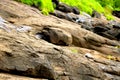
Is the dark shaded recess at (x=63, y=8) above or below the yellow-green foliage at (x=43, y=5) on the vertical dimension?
below

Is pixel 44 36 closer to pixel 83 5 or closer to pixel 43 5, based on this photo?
pixel 43 5

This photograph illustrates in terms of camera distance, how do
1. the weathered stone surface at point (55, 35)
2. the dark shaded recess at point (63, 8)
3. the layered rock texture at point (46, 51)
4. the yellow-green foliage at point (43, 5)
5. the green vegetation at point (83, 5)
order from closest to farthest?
the layered rock texture at point (46, 51)
the weathered stone surface at point (55, 35)
the yellow-green foliage at point (43, 5)
the green vegetation at point (83, 5)
the dark shaded recess at point (63, 8)

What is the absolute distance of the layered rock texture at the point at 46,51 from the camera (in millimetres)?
9195

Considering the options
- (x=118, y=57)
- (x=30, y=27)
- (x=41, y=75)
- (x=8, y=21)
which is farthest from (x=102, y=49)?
(x=41, y=75)

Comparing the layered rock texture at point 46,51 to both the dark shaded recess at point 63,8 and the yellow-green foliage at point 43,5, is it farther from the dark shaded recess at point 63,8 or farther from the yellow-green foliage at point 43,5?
the dark shaded recess at point 63,8

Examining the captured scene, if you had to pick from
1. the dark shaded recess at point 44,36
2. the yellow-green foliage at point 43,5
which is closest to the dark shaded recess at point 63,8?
the yellow-green foliage at point 43,5

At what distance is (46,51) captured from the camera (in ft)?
33.9

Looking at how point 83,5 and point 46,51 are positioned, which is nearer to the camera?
point 46,51

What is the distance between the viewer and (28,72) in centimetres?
924

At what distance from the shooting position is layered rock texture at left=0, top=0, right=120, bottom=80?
9.20 m

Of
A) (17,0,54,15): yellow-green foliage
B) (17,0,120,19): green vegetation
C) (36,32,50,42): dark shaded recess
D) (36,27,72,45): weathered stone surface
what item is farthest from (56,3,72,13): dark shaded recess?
(36,32,50,42): dark shaded recess

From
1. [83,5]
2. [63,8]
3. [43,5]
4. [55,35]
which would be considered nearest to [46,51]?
[55,35]

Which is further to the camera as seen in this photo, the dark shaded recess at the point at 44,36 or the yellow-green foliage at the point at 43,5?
the yellow-green foliage at the point at 43,5

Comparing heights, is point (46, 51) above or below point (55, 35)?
above
